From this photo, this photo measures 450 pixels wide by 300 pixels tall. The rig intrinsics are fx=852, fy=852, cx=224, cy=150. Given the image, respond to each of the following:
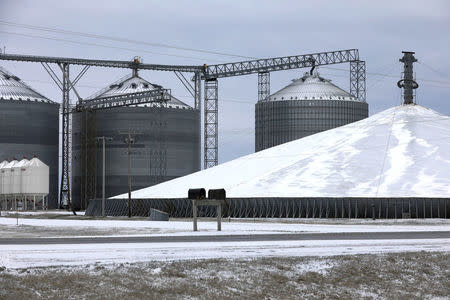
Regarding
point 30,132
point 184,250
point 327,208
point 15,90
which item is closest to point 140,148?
point 30,132

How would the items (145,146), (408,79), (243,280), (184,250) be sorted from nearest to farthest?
Result: (243,280)
(184,250)
(408,79)
(145,146)

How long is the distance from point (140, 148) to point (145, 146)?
3.58 ft

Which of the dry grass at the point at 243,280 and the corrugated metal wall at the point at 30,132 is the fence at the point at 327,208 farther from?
the corrugated metal wall at the point at 30,132

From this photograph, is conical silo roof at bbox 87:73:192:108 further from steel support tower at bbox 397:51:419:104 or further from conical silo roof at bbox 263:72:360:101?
steel support tower at bbox 397:51:419:104

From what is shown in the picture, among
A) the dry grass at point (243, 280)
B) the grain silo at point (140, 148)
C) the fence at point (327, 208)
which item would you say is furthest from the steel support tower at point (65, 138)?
the dry grass at point (243, 280)

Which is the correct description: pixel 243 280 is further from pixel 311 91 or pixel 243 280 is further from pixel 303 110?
pixel 311 91

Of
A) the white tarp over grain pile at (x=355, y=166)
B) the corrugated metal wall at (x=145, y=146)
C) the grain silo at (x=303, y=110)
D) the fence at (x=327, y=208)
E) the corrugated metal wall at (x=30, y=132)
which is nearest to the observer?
the fence at (x=327, y=208)

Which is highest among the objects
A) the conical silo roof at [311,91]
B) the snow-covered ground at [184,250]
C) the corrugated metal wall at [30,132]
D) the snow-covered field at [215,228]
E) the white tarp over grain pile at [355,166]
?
the conical silo roof at [311,91]

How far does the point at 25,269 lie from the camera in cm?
2773

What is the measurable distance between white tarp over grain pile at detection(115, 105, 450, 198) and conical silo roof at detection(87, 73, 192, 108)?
157ft

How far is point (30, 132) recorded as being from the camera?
162m

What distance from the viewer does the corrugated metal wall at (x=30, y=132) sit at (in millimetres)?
160000

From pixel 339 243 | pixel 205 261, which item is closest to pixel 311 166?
pixel 339 243

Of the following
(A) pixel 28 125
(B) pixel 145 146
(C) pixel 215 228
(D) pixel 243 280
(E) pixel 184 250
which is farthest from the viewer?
(A) pixel 28 125
